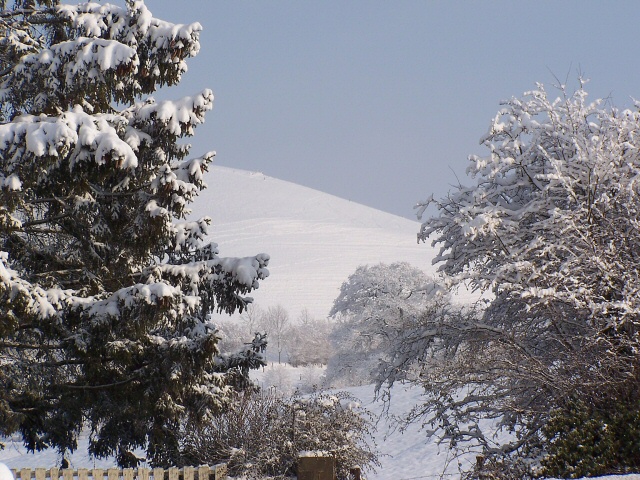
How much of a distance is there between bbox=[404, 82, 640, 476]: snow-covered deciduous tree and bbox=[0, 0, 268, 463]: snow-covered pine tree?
12.3 feet

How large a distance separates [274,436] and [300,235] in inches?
4172

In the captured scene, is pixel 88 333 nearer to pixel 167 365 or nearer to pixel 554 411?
pixel 167 365

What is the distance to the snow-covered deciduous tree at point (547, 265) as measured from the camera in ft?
29.8

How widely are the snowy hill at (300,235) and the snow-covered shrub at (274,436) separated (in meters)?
74.2

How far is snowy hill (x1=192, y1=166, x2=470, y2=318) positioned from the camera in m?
94.6

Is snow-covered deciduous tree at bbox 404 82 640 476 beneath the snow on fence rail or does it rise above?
above

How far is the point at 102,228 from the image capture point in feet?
34.1

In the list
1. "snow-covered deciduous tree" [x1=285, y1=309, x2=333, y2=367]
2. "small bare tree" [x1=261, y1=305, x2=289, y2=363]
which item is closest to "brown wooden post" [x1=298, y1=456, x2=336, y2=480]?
"snow-covered deciduous tree" [x1=285, y1=309, x2=333, y2=367]

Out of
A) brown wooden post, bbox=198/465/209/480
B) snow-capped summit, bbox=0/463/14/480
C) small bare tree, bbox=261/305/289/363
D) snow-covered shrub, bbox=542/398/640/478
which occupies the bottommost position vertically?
brown wooden post, bbox=198/465/209/480

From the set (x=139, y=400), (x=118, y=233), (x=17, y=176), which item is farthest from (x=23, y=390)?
(x=17, y=176)

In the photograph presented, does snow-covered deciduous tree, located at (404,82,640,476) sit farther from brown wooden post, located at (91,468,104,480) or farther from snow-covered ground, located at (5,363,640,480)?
snow-covered ground, located at (5,363,640,480)

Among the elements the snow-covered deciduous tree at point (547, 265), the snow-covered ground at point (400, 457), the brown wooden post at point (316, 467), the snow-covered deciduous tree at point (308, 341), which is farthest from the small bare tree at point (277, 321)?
the brown wooden post at point (316, 467)

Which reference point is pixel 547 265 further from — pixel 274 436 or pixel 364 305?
pixel 364 305

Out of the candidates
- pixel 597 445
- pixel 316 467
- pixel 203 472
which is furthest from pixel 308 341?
pixel 597 445
